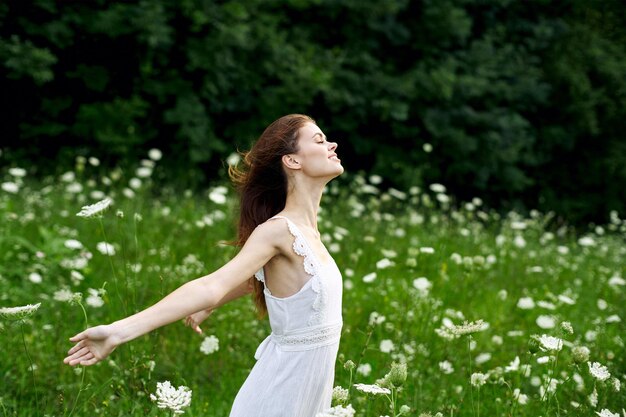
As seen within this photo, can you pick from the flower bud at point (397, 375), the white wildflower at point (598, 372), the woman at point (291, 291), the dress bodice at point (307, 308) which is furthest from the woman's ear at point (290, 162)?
the white wildflower at point (598, 372)

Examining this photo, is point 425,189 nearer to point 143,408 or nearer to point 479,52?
point 479,52

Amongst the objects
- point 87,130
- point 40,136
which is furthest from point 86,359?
point 40,136

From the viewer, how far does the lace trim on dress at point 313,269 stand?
2.26 meters

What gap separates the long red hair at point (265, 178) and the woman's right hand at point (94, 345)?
0.64 meters

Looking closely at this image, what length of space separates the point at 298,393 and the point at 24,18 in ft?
29.0

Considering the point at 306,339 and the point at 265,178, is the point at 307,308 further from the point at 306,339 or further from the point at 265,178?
the point at 265,178

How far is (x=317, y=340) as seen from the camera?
89.4 inches

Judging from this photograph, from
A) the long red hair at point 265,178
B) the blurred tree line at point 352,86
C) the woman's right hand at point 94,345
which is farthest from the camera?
the blurred tree line at point 352,86

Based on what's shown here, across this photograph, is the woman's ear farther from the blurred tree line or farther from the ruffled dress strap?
the blurred tree line

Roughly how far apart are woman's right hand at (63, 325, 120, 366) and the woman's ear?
0.78 metres

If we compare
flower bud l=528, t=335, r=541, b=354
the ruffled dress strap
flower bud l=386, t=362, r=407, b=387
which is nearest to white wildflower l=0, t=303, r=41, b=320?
the ruffled dress strap

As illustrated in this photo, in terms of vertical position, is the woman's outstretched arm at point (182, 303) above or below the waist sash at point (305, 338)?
above

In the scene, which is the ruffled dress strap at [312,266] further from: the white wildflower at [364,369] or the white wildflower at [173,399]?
the white wildflower at [364,369]

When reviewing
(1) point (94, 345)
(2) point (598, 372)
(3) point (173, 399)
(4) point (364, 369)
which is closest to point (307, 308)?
(3) point (173, 399)
